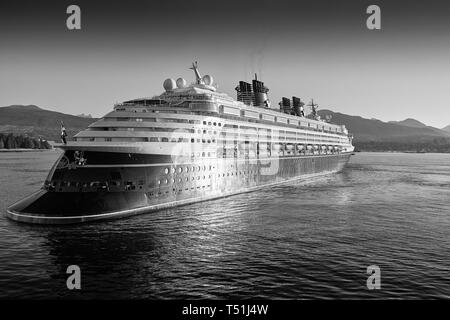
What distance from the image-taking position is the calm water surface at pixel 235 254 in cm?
2162

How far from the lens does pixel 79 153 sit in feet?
123

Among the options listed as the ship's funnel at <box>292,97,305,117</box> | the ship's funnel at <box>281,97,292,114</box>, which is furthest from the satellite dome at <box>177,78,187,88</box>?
the ship's funnel at <box>292,97,305,117</box>

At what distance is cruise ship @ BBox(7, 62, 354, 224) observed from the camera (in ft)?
121

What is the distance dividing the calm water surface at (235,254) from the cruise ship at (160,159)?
2181 millimetres

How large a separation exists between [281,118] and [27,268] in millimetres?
63745

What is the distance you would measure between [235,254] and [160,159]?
689 inches

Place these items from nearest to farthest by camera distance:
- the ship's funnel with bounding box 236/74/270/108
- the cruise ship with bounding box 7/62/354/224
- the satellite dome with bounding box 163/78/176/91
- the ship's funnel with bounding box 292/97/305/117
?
the cruise ship with bounding box 7/62/354/224 < the satellite dome with bounding box 163/78/176/91 < the ship's funnel with bounding box 236/74/270/108 < the ship's funnel with bounding box 292/97/305/117

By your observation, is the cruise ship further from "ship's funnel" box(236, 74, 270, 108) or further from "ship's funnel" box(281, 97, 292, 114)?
"ship's funnel" box(281, 97, 292, 114)

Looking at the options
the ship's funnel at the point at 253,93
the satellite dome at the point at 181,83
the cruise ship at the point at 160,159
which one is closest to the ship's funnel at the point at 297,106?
the ship's funnel at the point at 253,93

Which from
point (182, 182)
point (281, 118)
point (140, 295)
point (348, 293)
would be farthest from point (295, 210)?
point (281, 118)

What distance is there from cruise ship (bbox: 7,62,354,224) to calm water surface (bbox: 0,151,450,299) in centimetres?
218

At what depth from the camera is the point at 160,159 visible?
4144 cm

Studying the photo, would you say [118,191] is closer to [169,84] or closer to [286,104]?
[169,84]

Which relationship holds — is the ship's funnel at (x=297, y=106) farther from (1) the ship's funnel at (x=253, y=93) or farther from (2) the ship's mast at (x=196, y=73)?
(2) the ship's mast at (x=196, y=73)
